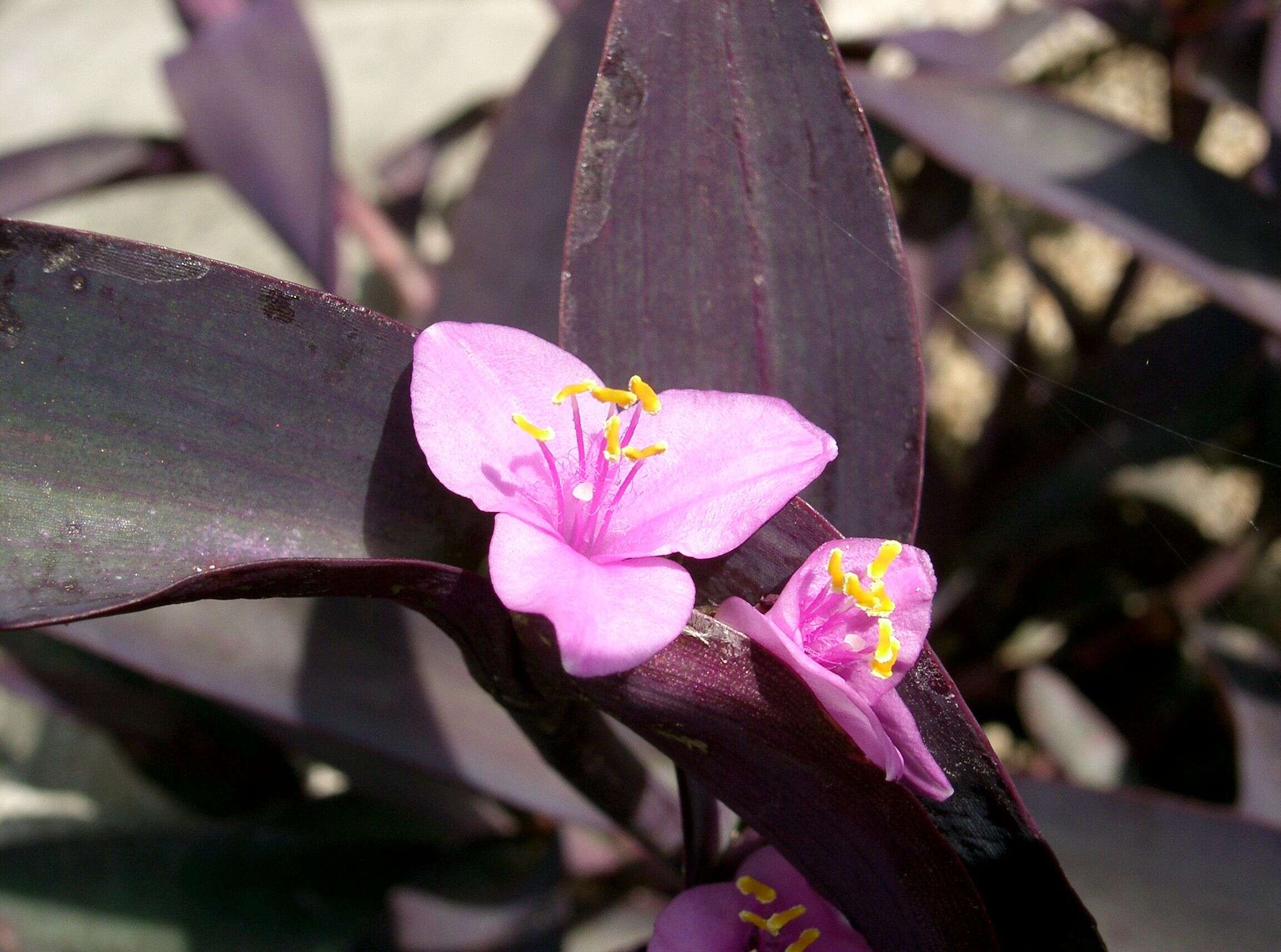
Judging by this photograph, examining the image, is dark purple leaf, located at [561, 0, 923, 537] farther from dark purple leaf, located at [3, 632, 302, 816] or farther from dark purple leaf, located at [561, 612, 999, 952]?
dark purple leaf, located at [3, 632, 302, 816]

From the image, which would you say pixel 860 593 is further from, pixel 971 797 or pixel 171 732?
pixel 171 732

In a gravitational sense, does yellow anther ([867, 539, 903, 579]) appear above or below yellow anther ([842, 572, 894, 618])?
above

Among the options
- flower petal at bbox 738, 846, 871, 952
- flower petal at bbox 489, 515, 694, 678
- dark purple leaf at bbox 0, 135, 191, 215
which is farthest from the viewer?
dark purple leaf at bbox 0, 135, 191, 215

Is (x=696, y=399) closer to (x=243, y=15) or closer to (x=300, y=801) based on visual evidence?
(x=300, y=801)

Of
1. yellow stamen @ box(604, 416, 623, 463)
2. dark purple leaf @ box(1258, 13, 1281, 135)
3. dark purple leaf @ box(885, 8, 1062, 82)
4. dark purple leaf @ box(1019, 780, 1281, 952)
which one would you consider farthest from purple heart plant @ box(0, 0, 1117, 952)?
dark purple leaf @ box(885, 8, 1062, 82)

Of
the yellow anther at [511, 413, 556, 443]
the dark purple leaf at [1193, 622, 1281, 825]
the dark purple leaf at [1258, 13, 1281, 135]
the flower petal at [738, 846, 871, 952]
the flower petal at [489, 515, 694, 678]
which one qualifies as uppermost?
the dark purple leaf at [1258, 13, 1281, 135]

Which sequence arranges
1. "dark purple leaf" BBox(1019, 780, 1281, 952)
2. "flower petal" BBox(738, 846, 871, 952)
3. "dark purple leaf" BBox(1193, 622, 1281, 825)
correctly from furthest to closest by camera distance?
"dark purple leaf" BBox(1193, 622, 1281, 825)
"dark purple leaf" BBox(1019, 780, 1281, 952)
"flower petal" BBox(738, 846, 871, 952)

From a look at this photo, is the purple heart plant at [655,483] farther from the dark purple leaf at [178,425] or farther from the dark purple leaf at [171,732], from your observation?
the dark purple leaf at [171,732]
